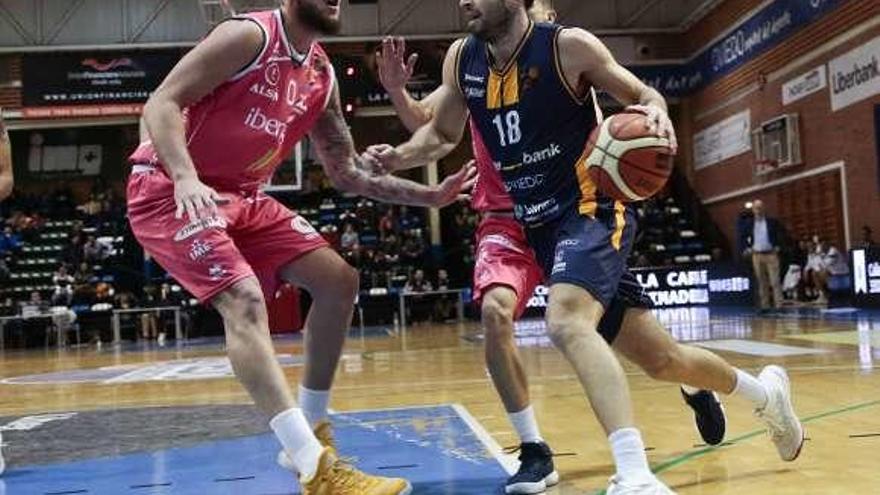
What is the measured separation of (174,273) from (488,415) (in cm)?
243

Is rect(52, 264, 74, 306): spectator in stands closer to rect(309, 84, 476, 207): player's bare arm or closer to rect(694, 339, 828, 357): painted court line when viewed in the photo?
rect(694, 339, 828, 357): painted court line

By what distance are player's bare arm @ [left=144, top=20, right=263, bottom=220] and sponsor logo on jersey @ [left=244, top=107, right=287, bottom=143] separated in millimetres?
192

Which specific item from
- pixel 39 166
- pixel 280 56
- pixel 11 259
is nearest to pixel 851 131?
pixel 280 56

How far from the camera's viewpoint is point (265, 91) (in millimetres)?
3707

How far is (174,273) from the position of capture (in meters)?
3.63

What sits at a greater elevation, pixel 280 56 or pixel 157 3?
pixel 157 3

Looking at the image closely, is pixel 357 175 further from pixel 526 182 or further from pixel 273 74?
pixel 526 182

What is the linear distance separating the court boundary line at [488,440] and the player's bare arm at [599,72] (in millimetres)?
1456

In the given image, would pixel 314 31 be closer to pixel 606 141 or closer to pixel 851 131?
pixel 606 141

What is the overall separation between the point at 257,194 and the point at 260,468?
1161 mm

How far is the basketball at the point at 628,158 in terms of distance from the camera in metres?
3.37

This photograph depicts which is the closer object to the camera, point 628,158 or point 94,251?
point 628,158

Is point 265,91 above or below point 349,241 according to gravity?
below

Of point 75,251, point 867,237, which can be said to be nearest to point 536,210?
point 867,237
